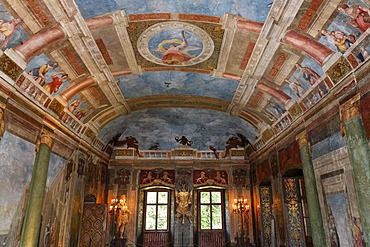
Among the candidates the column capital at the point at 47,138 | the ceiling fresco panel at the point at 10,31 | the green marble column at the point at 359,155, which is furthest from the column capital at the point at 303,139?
the ceiling fresco panel at the point at 10,31

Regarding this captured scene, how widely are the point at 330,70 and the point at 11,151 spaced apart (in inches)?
319

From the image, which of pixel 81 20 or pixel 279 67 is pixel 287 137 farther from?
pixel 81 20

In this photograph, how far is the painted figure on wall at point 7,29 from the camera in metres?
5.75

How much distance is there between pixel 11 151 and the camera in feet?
22.4

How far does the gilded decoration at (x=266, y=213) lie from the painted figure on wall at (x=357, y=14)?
30.0 ft

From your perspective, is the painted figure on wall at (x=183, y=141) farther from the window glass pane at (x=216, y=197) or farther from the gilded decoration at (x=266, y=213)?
the gilded decoration at (x=266, y=213)

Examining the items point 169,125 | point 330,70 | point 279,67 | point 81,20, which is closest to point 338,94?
point 330,70

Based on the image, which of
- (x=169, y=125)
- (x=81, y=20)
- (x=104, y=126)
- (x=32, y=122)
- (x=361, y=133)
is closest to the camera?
(x=361, y=133)

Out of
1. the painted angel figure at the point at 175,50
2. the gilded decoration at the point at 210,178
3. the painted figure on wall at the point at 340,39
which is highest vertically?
the painted angel figure at the point at 175,50

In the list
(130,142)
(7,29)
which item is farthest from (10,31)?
(130,142)

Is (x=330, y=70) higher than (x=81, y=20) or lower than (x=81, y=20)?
lower

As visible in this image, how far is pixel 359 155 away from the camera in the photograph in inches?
236

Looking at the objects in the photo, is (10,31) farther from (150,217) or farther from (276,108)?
(150,217)

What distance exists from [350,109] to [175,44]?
4.76 meters
